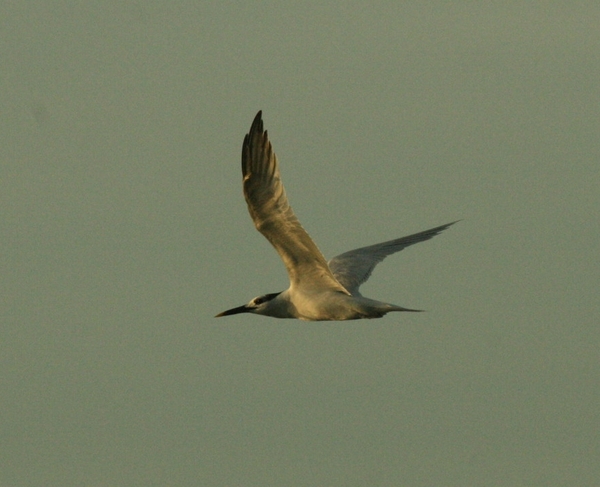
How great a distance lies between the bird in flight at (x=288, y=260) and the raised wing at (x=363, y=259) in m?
0.20

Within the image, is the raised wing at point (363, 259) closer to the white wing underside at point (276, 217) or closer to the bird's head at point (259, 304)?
the bird's head at point (259, 304)

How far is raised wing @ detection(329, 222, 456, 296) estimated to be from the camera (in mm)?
28031

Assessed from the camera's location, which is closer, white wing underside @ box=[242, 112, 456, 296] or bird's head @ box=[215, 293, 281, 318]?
white wing underside @ box=[242, 112, 456, 296]

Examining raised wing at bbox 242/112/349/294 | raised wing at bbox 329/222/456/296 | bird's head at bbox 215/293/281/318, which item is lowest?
bird's head at bbox 215/293/281/318

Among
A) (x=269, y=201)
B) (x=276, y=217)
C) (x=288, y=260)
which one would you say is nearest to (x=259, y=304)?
(x=288, y=260)

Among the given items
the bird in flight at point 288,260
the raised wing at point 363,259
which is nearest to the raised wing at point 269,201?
the bird in flight at point 288,260

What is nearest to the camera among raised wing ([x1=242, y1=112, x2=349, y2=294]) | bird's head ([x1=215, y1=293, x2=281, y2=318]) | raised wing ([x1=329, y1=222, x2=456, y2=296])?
raised wing ([x1=242, y1=112, x2=349, y2=294])

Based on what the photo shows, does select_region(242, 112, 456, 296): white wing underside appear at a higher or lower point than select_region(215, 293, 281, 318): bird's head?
higher

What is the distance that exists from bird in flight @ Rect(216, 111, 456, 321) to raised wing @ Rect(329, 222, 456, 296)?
0.20 m

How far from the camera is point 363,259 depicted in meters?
29.5

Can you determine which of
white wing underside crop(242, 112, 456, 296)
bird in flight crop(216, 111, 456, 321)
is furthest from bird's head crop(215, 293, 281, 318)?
white wing underside crop(242, 112, 456, 296)

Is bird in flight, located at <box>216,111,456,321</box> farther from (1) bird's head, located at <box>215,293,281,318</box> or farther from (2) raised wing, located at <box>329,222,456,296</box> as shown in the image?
(2) raised wing, located at <box>329,222,456,296</box>

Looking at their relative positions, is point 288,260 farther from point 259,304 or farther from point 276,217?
point 259,304

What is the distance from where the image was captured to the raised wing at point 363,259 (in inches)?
1104
